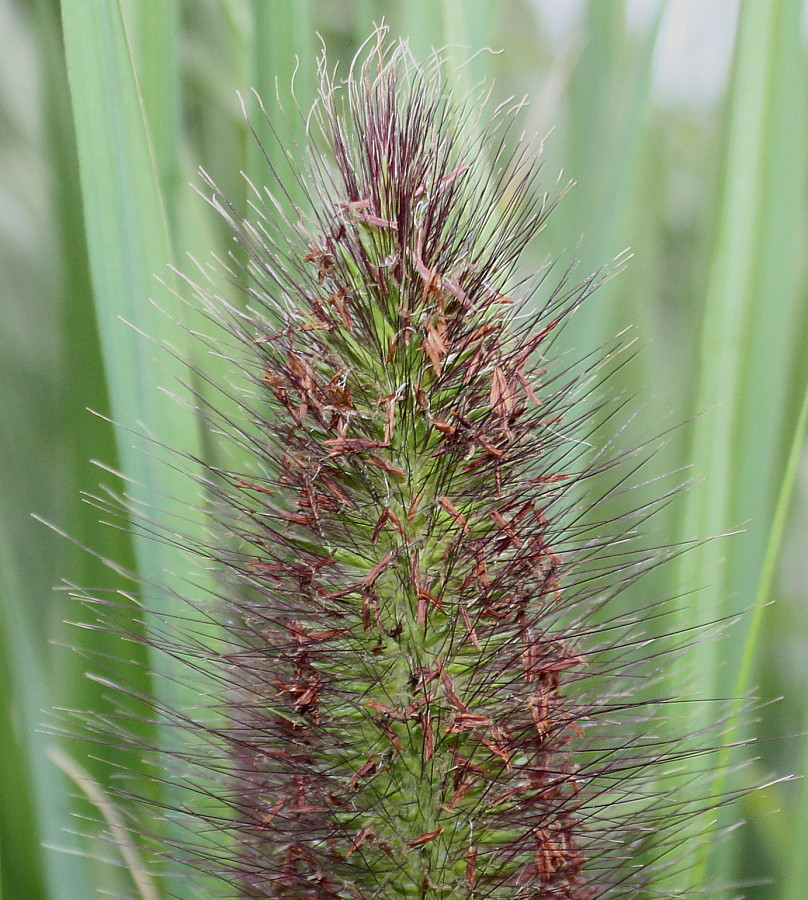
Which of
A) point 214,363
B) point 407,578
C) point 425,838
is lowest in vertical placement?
point 425,838

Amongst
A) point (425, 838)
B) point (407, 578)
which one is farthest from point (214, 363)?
point (425, 838)

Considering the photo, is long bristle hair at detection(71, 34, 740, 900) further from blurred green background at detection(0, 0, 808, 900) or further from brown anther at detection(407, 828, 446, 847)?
blurred green background at detection(0, 0, 808, 900)

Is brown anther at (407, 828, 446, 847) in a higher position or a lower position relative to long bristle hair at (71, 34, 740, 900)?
lower

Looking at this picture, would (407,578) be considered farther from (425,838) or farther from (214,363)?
(214,363)

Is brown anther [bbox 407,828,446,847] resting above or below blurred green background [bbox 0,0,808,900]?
below

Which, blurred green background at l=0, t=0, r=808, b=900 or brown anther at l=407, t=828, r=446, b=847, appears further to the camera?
blurred green background at l=0, t=0, r=808, b=900

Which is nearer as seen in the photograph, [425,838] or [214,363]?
[425,838]

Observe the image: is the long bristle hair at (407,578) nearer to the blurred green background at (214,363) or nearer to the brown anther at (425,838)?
the brown anther at (425,838)

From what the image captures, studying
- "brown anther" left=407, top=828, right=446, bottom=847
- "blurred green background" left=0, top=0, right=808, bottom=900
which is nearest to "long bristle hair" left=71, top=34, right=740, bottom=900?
"brown anther" left=407, top=828, right=446, bottom=847

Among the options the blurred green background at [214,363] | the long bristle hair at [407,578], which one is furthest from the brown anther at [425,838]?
the blurred green background at [214,363]
